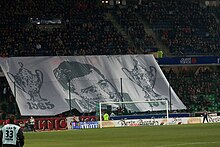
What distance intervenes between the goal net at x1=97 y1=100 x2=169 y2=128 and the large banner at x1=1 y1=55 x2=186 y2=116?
113 millimetres

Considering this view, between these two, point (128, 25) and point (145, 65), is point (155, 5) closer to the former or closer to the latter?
point (128, 25)

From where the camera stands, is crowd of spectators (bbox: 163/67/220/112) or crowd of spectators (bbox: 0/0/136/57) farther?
crowd of spectators (bbox: 163/67/220/112)

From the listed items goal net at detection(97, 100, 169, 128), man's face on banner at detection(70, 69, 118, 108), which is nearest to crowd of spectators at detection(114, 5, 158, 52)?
goal net at detection(97, 100, 169, 128)

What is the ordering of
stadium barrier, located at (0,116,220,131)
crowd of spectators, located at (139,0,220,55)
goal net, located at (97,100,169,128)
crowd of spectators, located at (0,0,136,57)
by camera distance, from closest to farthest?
stadium barrier, located at (0,116,220,131) → goal net, located at (97,100,169,128) → crowd of spectators, located at (0,0,136,57) → crowd of spectators, located at (139,0,220,55)

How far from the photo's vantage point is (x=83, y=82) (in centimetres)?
5812

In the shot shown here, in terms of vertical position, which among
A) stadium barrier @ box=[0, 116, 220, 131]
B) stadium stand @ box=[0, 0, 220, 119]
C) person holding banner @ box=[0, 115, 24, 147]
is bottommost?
stadium barrier @ box=[0, 116, 220, 131]

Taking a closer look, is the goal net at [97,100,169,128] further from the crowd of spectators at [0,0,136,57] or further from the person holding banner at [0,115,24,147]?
the person holding banner at [0,115,24,147]

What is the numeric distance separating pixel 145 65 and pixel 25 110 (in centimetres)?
1303

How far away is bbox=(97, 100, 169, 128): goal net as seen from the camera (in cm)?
5359

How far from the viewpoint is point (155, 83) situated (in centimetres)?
6141

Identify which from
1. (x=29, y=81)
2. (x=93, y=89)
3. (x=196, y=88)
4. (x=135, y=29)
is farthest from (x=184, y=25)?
(x=29, y=81)

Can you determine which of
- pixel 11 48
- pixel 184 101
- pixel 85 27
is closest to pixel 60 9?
pixel 85 27

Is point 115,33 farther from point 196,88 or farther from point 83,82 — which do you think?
point 196,88

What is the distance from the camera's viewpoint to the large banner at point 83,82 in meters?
55.4
